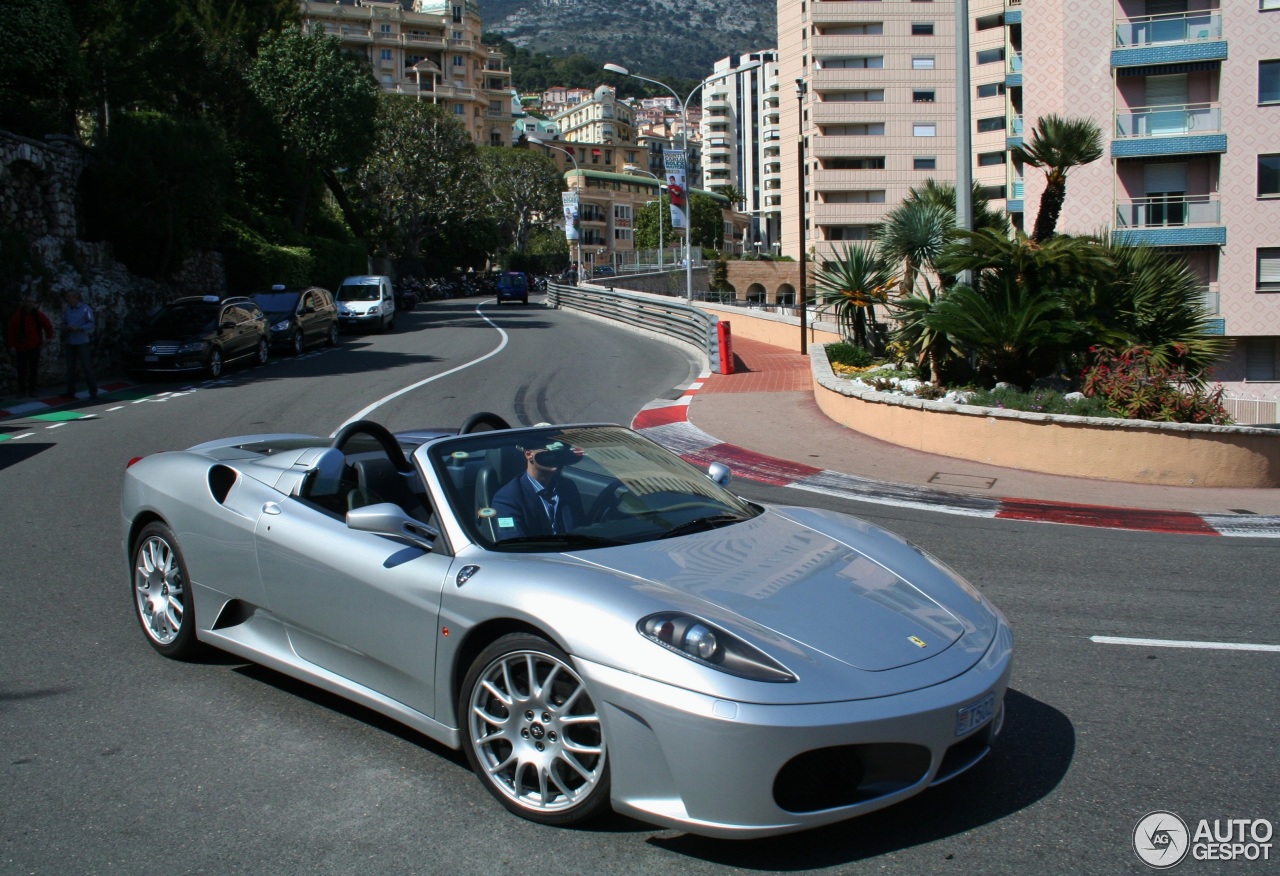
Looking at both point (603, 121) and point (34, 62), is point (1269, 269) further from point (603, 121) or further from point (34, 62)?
point (603, 121)

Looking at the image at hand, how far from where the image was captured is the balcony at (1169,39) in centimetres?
3422

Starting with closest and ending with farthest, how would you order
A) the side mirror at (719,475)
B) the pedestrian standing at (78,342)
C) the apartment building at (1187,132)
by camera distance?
1. the side mirror at (719,475)
2. the pedestrian standing at (78,342)
3. the apartment building at (1187,132)

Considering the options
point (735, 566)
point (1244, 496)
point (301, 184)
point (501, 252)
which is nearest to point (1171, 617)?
point (735, 566)

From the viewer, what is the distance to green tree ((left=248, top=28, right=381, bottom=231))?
41.3 metres

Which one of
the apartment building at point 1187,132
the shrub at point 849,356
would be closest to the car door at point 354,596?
the shrub at point 849,356

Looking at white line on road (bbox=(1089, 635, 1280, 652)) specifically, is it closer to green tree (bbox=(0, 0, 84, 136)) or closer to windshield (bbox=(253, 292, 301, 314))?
windshield (bbox=(253, 292, 301, 314))

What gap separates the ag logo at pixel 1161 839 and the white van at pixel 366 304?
3154 cm

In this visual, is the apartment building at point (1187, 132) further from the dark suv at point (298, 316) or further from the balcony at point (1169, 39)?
the dark suv at point (298, 316)

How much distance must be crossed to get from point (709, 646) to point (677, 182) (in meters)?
31.7

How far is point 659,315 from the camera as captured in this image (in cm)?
3216

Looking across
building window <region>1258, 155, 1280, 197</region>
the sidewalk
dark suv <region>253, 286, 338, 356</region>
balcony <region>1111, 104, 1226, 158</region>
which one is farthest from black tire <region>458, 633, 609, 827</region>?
building window <region>1258, 155, 1280, 197</region>

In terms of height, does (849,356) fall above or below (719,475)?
above

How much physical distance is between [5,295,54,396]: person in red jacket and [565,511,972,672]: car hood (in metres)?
16.9

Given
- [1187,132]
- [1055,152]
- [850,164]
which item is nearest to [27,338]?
[1055,152]
